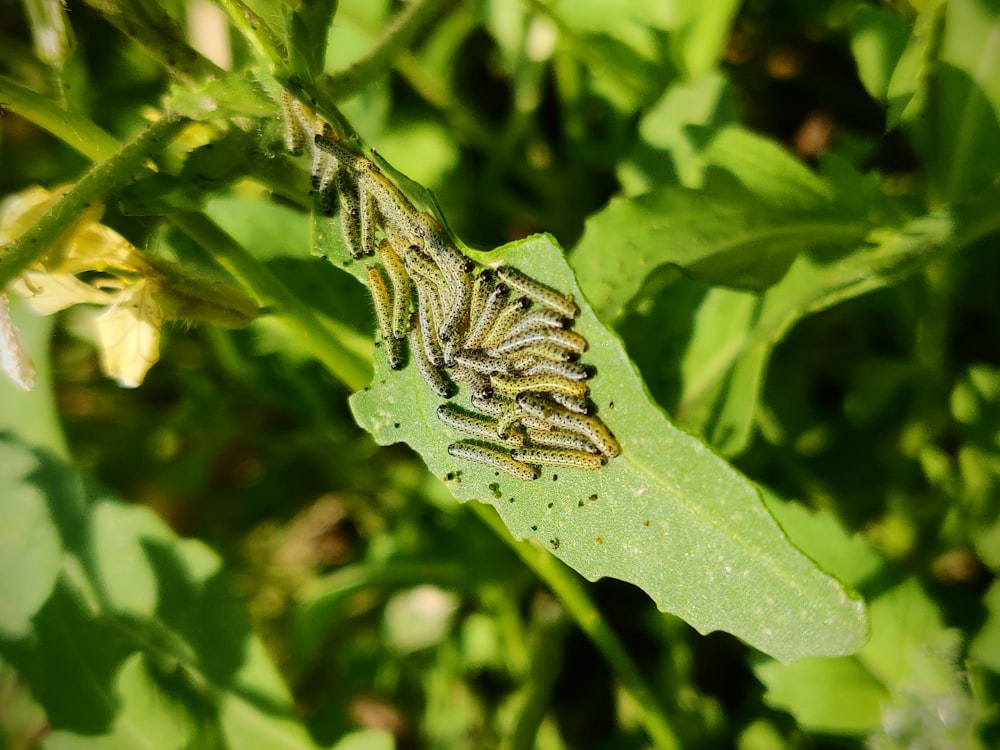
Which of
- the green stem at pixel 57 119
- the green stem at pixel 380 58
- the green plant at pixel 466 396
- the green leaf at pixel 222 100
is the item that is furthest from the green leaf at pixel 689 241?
the green stem at pixel 57 119

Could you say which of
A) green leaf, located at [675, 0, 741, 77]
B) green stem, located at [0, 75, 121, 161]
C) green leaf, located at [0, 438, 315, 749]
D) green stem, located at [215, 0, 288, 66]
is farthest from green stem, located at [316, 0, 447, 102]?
green leaf, located at [0, 438, 315, 749]

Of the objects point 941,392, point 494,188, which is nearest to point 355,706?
point 494,188

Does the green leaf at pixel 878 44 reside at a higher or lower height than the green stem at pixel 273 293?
lower

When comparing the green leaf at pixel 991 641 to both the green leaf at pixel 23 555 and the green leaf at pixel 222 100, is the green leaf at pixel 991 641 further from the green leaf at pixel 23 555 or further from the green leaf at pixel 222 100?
the green leaf at pixel 23 555

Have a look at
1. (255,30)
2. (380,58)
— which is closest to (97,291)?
(255,30)

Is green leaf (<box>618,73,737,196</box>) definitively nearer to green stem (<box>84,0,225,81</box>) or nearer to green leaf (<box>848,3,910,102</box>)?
green leaf (<box>848,3,910,102</box>)

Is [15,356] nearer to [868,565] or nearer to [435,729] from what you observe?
[868,565]
